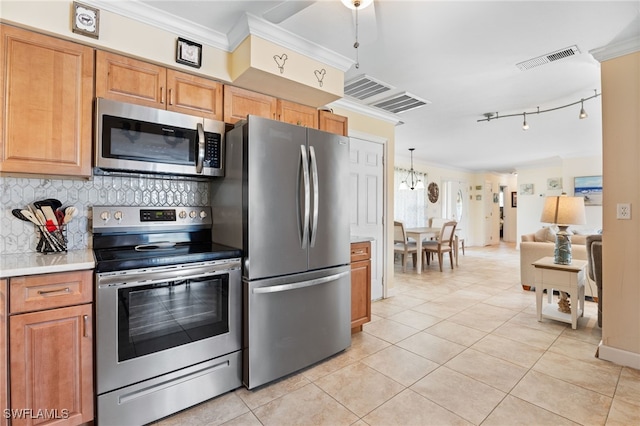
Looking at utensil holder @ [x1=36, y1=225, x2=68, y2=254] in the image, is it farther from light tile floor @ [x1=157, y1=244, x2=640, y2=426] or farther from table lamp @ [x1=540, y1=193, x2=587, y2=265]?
table lamp @ [x1=540, y1=193, x2=587, y2=265]

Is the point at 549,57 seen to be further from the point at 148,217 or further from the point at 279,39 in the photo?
the point at 148,217

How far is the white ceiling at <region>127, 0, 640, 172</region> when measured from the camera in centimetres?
200

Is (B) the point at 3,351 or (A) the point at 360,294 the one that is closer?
(B) the point at 3,351

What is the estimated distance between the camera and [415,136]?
5512mm

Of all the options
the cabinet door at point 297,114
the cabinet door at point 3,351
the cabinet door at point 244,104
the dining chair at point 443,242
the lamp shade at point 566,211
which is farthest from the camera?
the dining chair at point 443,242

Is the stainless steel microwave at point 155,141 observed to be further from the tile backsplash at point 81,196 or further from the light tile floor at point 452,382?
the light tile floor at point 452,382

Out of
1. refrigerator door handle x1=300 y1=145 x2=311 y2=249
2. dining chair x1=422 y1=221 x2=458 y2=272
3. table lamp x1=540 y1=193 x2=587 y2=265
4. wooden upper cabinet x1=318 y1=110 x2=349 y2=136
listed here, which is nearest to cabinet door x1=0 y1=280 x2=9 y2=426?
refrigerator door handle x1=300 y1=145 x2=311 y2=249

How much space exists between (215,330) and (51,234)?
1.17m

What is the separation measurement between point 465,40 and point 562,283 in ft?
8.33

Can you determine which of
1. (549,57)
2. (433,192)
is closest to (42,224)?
(549,57)

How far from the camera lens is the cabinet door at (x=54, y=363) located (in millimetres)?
1426

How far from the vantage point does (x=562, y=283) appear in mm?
3096

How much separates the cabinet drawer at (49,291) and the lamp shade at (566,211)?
13.5 ft

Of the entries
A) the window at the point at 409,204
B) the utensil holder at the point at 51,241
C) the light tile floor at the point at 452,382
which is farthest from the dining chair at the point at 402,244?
the utensil holder at the point at 51,241
